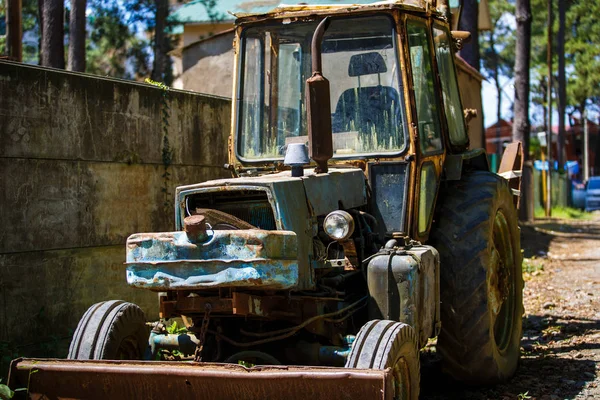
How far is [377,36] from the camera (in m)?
6.36

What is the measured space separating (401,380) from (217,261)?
127 cm

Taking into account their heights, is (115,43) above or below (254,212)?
above

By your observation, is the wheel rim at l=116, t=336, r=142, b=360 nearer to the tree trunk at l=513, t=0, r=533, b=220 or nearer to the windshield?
the windshield

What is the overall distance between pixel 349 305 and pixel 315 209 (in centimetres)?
68

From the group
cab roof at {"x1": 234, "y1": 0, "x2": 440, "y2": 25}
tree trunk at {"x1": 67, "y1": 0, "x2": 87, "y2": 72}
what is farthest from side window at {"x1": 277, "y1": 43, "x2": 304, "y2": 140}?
tree trunk at {"x1": 67, "y1": 0, "x2": 87, "y2": 72}

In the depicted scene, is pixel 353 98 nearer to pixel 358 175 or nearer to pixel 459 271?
pixel 358 175

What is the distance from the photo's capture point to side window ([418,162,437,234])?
21.0 ft

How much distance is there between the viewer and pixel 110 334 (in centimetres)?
555

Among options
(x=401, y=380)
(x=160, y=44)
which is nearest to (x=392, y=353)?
(x=401, y=380)

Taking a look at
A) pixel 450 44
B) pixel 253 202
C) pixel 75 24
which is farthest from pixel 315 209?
pixel 75 24

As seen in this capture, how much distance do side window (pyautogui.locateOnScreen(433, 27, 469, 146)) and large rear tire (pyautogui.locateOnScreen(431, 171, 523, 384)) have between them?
469 millimetres

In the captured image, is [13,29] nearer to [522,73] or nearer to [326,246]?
[326,246]

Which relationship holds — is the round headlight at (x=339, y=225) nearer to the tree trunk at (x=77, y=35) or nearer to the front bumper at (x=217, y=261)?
the front bumper at (x=217, y=261)

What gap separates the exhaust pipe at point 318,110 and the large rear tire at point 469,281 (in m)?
1.56
